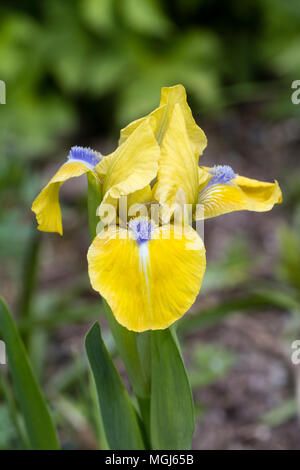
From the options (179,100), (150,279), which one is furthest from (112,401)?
(179,100)

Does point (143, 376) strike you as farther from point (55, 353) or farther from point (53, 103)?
point (53, 103)

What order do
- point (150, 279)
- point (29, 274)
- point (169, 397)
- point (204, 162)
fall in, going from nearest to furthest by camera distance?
point (150, 279) → point (169, 397) → point (29, 274) → point (204, 162)

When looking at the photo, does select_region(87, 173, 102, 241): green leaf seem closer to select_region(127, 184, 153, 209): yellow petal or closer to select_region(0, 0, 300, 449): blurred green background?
select_region(127, 184, 153, 209): yellow petal

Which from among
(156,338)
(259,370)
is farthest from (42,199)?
(259,370)

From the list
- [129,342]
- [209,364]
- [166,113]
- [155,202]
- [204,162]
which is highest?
[204,162]

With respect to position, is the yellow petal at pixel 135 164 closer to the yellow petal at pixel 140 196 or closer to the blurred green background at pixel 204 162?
the yellow petal at pixel 140 196

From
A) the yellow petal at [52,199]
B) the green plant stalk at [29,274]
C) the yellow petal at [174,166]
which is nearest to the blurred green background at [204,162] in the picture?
the green plant stalk at [29,274]

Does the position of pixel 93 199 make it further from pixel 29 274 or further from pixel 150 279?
pixel 29 274
